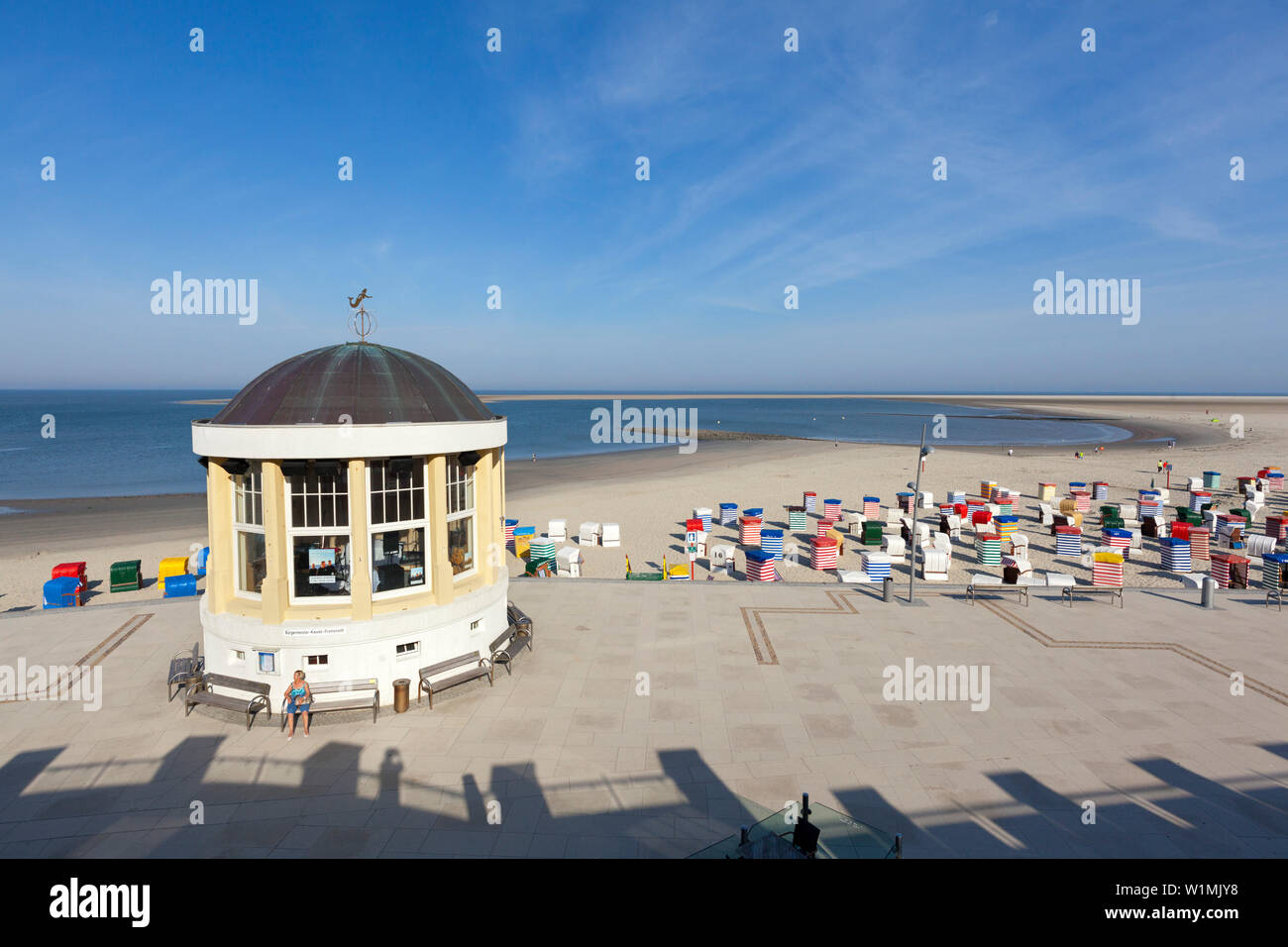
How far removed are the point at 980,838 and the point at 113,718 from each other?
42.6 ft

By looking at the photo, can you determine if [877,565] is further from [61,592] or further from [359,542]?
[61,592]

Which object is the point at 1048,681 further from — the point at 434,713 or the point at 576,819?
the point at 434,713

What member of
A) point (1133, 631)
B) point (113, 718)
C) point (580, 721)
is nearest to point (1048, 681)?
point (1133, 631)

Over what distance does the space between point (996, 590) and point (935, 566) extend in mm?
3568

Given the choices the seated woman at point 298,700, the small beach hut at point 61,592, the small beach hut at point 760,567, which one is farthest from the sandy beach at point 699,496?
the seated woman at point 298,700

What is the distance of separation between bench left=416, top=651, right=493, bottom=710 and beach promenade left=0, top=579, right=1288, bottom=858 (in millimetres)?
302

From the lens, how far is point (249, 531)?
1102cm

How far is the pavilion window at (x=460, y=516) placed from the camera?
12.0 metres

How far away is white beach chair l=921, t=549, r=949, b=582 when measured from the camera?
2150cm

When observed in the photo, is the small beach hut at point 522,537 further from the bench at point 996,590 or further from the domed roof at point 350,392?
the bench at point 996,590

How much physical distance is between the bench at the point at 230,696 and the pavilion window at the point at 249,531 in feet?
4.70

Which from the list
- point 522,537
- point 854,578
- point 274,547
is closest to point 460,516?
point 274,547

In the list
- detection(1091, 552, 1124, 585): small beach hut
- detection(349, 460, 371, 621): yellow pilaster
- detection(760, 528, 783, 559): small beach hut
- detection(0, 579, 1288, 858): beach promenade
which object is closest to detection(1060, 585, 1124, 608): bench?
detection(1091, 552, 1124, 585): small beach hut

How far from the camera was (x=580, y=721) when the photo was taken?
10500 millimetres
